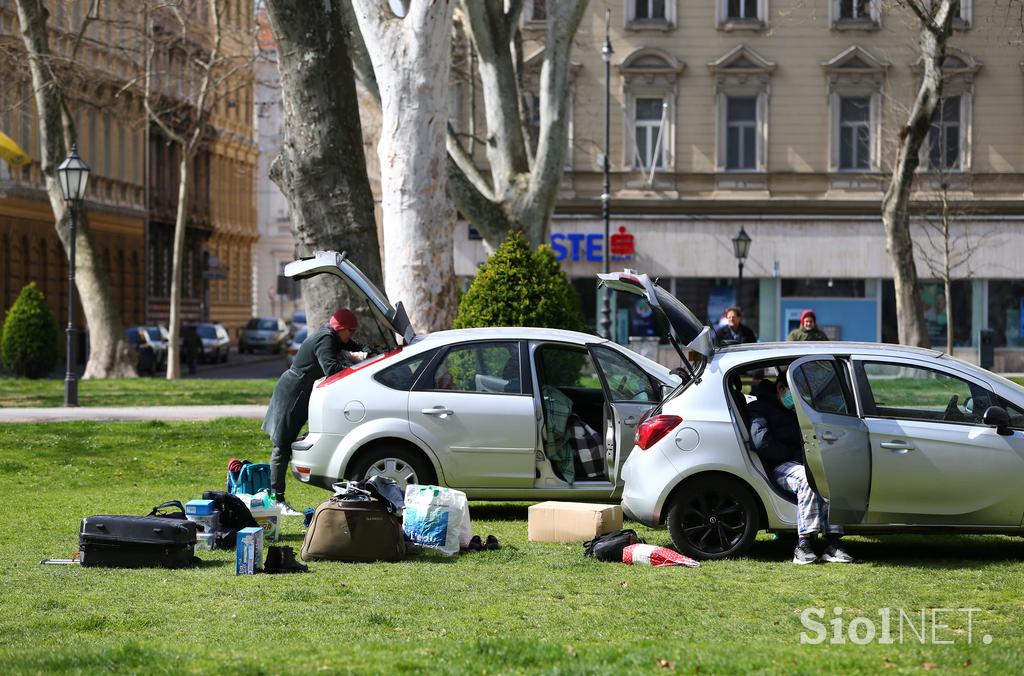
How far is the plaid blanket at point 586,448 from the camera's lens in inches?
488

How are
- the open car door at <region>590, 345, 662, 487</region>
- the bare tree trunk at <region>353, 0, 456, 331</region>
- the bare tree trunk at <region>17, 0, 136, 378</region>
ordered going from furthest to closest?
1. the bare tree trunk at <region>17, 0, 136, 378</region>
2. the bare tree trunk at <region>353, 0, 456, 331</region>
3. the open car door at <region>590, 345, 662, 487</region>

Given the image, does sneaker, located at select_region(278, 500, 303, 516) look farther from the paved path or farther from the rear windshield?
the paved path

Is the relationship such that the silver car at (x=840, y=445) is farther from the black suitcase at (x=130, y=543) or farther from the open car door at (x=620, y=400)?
the black suitcase at (x=130, y=543)

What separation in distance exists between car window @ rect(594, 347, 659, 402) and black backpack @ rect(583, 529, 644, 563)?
6.45 ft

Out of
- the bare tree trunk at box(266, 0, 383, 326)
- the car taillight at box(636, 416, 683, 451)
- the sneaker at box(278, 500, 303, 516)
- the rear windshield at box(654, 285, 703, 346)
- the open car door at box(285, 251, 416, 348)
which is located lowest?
the sneaker at box(278, 500, 303, 516)

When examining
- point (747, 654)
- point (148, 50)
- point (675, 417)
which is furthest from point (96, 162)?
point (747, 654)

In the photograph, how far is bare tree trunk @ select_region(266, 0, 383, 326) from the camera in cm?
1695

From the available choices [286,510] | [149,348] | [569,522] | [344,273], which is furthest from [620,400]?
[149,348]

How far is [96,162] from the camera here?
57.7 m

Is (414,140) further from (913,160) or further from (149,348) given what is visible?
(149,348)

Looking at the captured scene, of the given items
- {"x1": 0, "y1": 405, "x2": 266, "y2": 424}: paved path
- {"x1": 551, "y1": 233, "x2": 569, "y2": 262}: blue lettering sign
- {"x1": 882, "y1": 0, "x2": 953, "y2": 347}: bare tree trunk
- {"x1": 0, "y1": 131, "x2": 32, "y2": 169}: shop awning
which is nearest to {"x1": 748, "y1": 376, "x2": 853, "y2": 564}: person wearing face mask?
{"x1": 0, "y1": 405, "x2": 266, "y2": 424}: paved path

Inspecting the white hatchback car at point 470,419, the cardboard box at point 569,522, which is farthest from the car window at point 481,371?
the cardboard box at point 569,522

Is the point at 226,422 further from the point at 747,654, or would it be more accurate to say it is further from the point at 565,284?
the point at 747,654

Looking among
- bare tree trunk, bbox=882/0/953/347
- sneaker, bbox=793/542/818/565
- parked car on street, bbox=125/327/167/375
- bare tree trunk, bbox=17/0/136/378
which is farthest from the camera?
parked car on street, bbox=125/327/167/375
